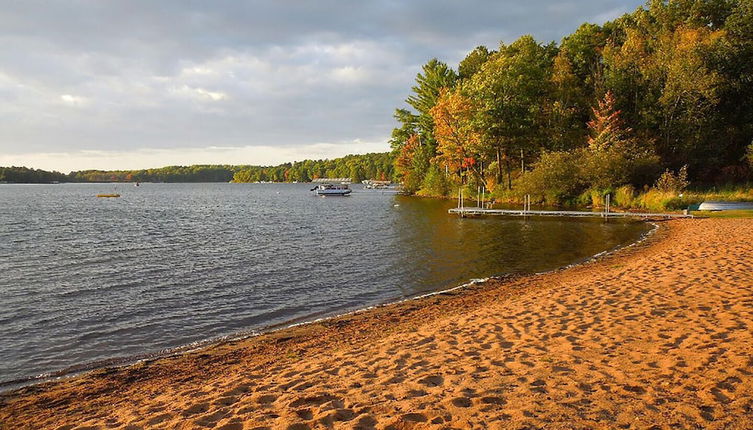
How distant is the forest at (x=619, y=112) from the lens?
4412 centimetres

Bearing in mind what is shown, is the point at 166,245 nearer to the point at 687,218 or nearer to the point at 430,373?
the point at 430,373

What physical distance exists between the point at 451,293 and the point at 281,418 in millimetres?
9709

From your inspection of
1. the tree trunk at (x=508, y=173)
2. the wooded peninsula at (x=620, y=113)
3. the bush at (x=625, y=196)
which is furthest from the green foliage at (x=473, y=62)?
the bush at (x=625, y=196)

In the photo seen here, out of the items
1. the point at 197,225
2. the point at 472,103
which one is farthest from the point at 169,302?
the point at 472,103

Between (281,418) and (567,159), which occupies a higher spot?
(567,159)

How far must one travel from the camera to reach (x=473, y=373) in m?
7.09

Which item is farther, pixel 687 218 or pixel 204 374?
pixel 687 218

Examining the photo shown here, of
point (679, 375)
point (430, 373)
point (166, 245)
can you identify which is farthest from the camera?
point (166, 245)

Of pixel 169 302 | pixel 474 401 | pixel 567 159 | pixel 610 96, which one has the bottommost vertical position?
pixel 169 302

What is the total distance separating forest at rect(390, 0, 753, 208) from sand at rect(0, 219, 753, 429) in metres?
32.7

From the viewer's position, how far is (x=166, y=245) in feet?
89.9

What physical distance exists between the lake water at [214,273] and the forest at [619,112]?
12.9 meters

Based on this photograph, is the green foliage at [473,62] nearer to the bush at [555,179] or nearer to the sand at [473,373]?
the bush at [555,179]

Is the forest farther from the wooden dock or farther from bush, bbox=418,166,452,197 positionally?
bush, bbox=418,166,452,197
